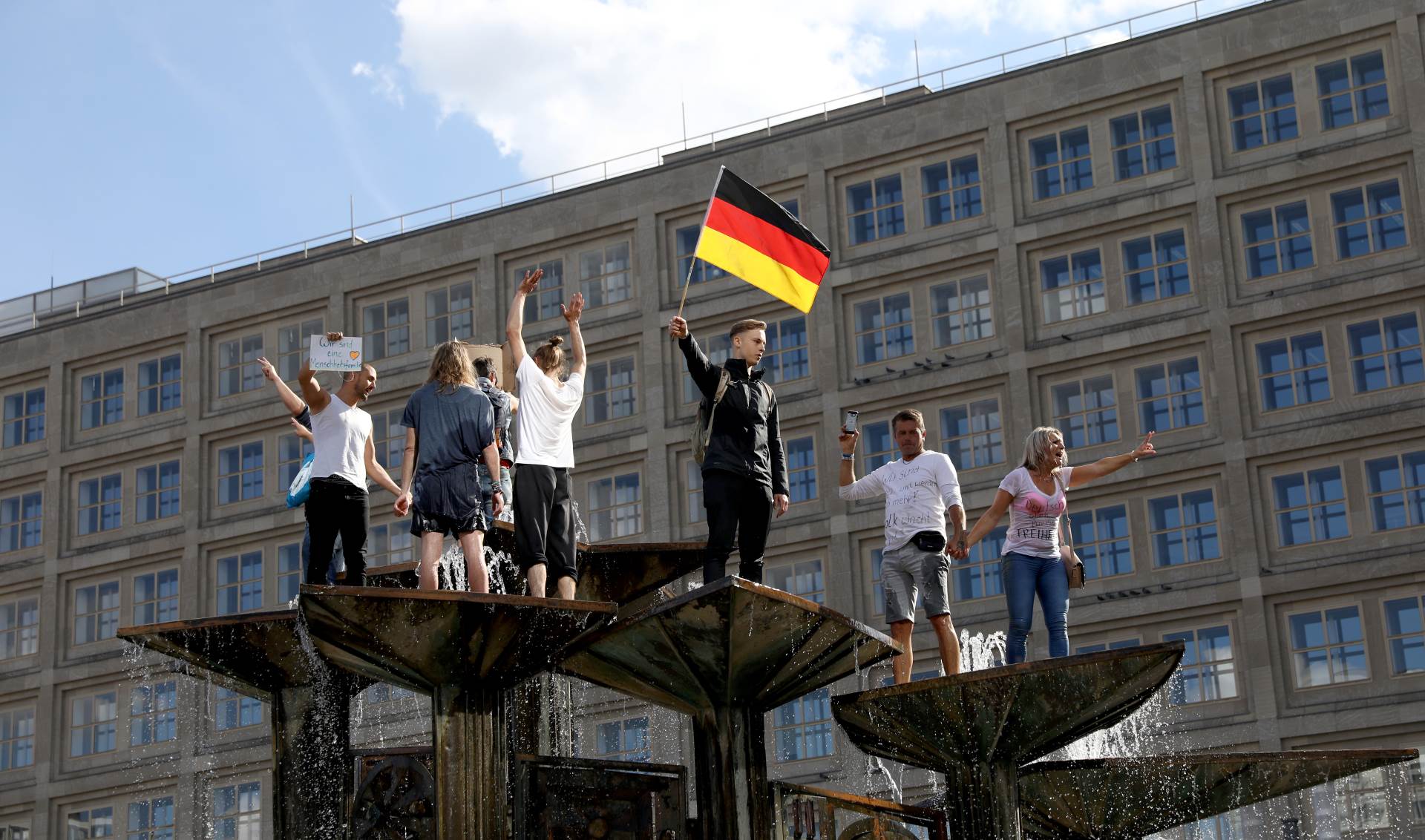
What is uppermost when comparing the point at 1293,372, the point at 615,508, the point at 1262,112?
the point at 1262,112

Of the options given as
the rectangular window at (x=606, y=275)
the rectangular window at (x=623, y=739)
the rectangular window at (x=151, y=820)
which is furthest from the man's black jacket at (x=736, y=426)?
the rectangular window at (x=151, y=820)

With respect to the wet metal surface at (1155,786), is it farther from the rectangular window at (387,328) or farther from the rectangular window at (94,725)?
the rectangular window at (94,725)

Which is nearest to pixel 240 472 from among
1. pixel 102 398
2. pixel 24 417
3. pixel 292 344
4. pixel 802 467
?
pixel 292 344

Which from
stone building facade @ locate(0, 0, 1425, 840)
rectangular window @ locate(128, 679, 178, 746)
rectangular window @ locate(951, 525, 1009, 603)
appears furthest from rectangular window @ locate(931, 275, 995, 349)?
rectangular window @ locate(128, 679, 178, 746)

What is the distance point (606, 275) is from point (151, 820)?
18637 millimetres

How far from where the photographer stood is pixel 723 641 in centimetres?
1250

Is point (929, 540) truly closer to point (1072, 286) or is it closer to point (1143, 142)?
point (1072, 286)

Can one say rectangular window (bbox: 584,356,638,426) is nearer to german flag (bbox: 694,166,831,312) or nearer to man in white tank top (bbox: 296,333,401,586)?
german flag (bbox: 694,166,831,312)

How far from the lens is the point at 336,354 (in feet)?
47.5

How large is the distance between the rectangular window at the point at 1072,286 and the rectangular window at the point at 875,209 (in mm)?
3859

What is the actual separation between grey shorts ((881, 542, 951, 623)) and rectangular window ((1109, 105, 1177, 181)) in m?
34.8

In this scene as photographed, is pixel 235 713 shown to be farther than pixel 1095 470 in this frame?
Yes

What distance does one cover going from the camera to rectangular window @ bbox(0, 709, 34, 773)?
5797 centimetres

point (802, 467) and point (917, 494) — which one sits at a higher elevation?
point (802, 467)
